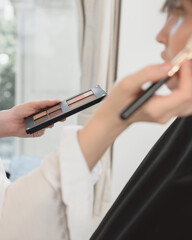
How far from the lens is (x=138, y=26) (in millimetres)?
1805

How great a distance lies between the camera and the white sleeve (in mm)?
588

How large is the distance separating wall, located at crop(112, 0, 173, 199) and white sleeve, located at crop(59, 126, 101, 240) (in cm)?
120

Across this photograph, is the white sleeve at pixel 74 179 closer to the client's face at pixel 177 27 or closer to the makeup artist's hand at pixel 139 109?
the makeup artist's hand at pixel 139 109

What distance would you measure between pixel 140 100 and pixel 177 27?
19 cm

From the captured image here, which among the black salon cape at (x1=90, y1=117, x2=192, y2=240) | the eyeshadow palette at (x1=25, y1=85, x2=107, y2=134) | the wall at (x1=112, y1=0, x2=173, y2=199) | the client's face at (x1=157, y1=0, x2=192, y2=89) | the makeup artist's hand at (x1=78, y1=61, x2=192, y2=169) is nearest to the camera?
the makeup artist's hand at (x1=78, y1=61, x2=192, y2=169)

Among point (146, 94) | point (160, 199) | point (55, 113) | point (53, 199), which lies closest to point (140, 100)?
point (146, 94)

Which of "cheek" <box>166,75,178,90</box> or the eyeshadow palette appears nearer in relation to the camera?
"cheek" <box>166,75,178,90</box>

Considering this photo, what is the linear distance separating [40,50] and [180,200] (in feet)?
5.48

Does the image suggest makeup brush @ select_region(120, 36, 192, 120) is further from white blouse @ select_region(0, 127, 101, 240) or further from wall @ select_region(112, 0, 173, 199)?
wall @ select_region(112, 0, 173, 199)

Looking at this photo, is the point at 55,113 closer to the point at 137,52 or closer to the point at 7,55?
the point at 137,52

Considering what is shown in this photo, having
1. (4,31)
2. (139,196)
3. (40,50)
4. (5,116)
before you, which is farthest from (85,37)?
(139,196)

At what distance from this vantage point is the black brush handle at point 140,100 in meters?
0.52

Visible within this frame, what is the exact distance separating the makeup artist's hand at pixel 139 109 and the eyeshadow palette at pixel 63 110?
11.8 inches

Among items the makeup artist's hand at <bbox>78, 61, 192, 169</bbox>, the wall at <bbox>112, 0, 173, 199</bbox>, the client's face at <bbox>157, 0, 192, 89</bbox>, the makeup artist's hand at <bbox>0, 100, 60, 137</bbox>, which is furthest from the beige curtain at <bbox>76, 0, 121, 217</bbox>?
the makeup artist's hand at <bbox>78, 61, 192, 169</bbox>
